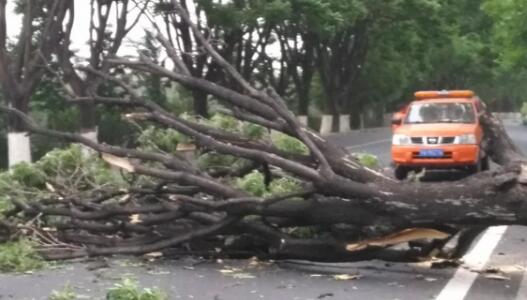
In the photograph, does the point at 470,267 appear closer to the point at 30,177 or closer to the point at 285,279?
the point at 285,279

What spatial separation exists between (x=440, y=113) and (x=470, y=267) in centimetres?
1077

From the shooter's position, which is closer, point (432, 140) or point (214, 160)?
point (214, 160)

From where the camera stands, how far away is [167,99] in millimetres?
34562

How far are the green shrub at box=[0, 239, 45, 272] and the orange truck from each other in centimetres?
976

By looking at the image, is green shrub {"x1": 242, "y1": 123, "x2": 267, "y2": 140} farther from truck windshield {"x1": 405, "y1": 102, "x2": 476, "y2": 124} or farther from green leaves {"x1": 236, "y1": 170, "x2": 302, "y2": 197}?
truck windshield {"x1": 405, "y1": 102, "x2": 476, "y2": 124}

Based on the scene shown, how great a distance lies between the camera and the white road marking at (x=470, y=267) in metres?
8.78

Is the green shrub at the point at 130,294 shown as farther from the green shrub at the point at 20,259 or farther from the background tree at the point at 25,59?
the background tree at the point at 25,59

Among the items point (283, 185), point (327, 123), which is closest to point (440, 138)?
point (283, 185)

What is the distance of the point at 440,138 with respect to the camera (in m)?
19.7

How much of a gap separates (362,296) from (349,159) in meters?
1.55

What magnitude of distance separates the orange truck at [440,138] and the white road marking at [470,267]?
644 cm

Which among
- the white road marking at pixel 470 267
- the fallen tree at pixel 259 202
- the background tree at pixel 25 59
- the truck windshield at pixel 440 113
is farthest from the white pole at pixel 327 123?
the fallen tree at pixel 259 202

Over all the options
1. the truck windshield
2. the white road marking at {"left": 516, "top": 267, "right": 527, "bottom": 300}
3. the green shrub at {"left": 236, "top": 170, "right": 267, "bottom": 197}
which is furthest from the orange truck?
the white road marking at {"left": 516, "top": 267, "right": 527, "bottom": 300}

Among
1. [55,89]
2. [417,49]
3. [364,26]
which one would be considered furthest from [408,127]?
[417,49]
